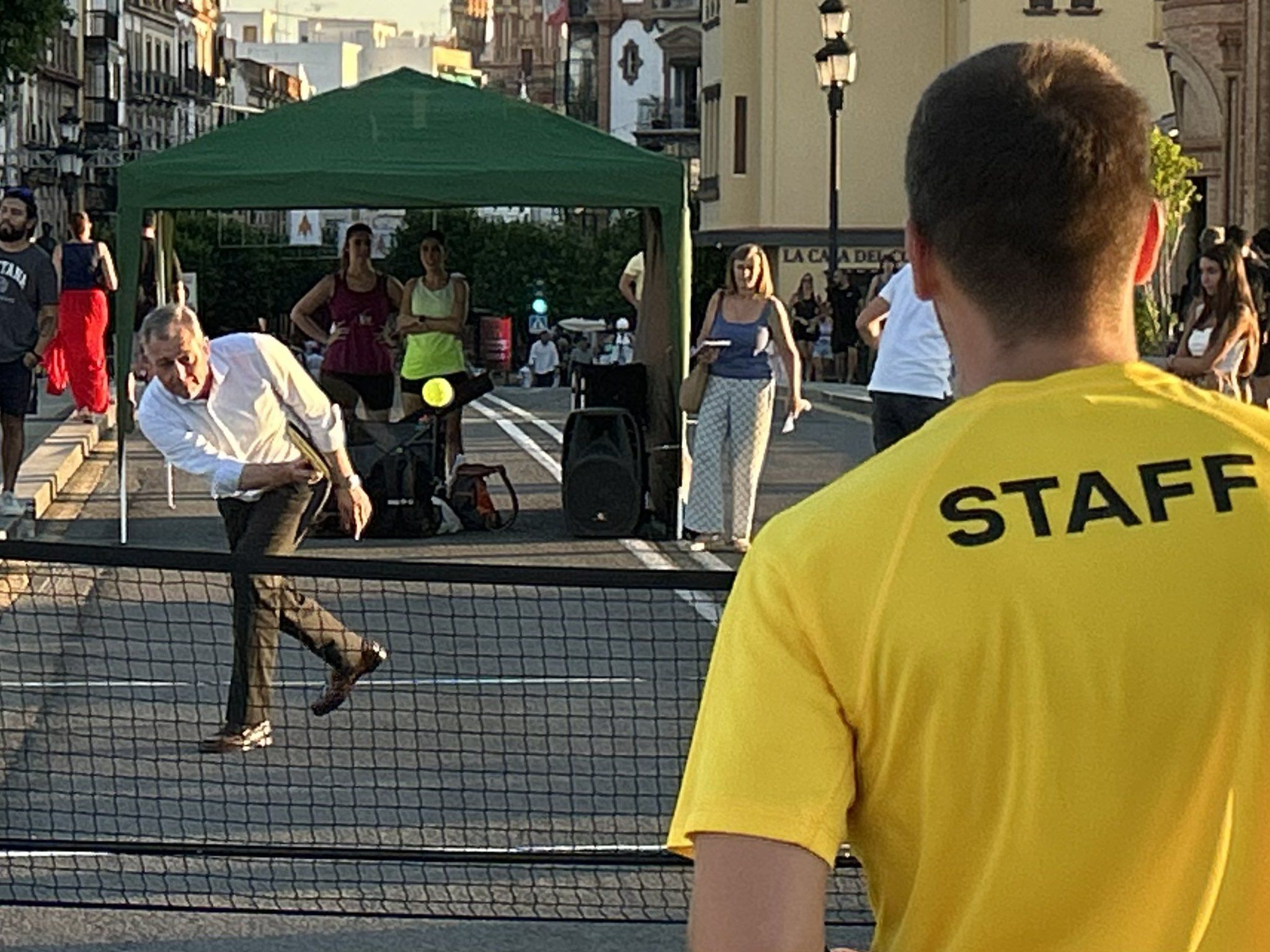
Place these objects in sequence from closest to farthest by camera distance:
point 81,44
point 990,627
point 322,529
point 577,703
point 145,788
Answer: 1. point 990,627
2. point 145,788
3. point 577,703
4. point 322,529
5. point 81,44

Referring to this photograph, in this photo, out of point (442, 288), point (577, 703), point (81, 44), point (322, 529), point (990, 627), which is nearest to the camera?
point (990, 627)

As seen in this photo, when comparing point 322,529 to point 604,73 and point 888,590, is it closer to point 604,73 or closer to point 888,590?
point 888,590

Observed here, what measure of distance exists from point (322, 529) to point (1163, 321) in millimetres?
21812

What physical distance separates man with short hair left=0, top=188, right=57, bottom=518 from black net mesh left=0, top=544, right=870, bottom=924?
221 inches

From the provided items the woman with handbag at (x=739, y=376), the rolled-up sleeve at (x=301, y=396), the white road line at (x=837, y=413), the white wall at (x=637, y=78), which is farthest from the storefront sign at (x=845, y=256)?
the white wall at (x=637, y=78)

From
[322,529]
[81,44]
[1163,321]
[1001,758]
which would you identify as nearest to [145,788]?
[1001,758]

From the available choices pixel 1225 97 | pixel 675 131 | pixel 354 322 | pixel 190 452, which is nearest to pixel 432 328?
pixel 354 322

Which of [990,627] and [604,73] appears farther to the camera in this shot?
[604,73]

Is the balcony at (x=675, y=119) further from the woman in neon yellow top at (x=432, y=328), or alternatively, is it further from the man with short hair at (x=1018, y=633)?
the man with short hair at (x=1018, y=633)

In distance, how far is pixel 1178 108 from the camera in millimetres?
53938

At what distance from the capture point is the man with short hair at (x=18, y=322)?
15.8 metres

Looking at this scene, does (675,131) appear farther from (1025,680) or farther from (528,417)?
(1025,680)

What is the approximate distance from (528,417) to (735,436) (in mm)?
15679

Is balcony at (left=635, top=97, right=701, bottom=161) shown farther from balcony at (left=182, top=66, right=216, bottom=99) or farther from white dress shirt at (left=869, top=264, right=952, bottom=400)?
white dress shirt at (left=869, top=264, right=952, bottom=400)
